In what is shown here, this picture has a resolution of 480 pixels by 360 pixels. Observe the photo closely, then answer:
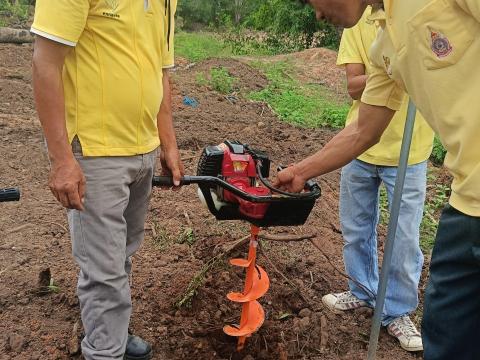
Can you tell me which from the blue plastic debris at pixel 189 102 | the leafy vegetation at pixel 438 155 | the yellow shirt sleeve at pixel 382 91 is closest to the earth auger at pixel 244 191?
the yellow shirt sleeve at pixel 382 91

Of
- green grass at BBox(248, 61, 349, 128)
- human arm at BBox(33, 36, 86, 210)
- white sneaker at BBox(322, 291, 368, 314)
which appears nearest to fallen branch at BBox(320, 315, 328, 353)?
white sneaker at BBox(322, 291, 368, 314)

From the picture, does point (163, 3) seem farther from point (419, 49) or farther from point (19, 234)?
point (19, 234)

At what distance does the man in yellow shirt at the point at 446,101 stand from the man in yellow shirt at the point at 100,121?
2.56 ft

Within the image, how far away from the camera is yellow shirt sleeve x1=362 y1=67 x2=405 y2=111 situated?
2.35 m

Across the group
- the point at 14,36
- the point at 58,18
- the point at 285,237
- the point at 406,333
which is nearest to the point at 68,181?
the point at 58,18

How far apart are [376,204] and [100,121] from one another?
178cm

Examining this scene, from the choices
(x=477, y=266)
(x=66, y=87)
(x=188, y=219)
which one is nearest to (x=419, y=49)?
(x=477, y=266)

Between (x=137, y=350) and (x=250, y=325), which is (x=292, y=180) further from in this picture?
(x=137, y=350)

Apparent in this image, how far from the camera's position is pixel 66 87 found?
2.25 metres

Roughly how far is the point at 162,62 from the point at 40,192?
2.63 metres

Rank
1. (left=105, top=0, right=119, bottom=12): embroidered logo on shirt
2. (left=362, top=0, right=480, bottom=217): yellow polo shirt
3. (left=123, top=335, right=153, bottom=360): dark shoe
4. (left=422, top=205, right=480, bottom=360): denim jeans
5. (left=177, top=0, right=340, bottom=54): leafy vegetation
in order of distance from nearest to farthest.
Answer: (left=362, top=0, right=480, bottom=217): yellow polo shirt
(left=422, top=205, right=480, bottom=360): denim jeans
(left=105, top=0, right=119, bottom=12): embroidered logo on shirt
(left=123, top=335, right=153, bottom=360): dark shoe
(left=177, top=0, right=340, bottom=54): leafy vegetation

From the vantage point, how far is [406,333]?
3223 millimetres

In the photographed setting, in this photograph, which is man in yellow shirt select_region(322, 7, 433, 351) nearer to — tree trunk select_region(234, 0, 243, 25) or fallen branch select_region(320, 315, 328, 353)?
fallen branch select_region(320, 315, 328, 353)

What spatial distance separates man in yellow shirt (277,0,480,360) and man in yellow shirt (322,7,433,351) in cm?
71
